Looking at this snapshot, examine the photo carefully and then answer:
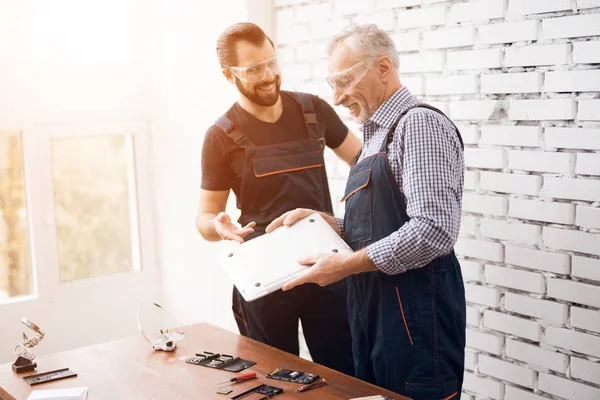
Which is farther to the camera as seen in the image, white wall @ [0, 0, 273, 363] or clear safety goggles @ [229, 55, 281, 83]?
white wall @ [0, 0, 273, 363]

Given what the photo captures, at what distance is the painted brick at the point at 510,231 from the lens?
2543 millimetres

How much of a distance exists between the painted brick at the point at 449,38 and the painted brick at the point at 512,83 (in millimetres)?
153

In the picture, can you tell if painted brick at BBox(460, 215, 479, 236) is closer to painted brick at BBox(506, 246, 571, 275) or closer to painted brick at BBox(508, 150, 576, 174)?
painted brick at BBox(506, 246, 571, 275)

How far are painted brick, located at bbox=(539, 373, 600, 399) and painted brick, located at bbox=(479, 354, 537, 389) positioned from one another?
0.05 m

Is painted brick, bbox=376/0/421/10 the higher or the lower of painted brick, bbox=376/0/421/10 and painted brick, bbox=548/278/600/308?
the higher

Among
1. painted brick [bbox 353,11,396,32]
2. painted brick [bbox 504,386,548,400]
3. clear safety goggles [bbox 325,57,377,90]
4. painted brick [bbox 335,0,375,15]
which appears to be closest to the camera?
clear safety goggles [bbox 325,57,377,90]

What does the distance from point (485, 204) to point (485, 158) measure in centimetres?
17

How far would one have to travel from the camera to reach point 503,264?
266 centimetres

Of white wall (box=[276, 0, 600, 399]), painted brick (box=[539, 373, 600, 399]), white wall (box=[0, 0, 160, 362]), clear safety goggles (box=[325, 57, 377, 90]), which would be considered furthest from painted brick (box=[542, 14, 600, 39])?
white wall (box=[0, 0, 160, 362])

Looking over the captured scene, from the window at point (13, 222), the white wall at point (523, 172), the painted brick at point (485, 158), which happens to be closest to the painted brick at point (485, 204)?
the white wall at point (523, 172)

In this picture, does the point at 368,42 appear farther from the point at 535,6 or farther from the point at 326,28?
the point at 326,28

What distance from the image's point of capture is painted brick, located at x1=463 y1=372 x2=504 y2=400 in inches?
108

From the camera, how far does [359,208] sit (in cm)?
217

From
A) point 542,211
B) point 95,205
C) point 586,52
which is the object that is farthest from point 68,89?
point 586,52
